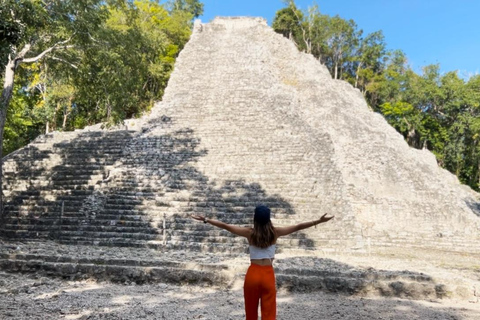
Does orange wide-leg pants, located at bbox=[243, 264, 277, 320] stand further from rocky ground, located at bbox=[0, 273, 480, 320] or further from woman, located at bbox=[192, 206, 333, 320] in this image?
rocky ground, located at bbox=[0, 273, 480, 320]

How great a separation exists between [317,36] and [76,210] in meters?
23.9

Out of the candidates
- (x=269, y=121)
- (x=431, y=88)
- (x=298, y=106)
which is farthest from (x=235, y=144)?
(x=431, y=88)

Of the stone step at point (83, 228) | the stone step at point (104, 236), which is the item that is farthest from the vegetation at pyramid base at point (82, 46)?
the stone step at point (104, 236)

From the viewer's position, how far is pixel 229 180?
9344 millimetres

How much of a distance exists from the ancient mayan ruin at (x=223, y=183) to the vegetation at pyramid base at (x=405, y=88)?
10722 mm

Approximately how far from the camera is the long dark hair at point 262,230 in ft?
8.77

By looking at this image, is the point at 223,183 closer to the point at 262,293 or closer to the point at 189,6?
the point at 262,293

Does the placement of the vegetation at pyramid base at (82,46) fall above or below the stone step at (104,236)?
above

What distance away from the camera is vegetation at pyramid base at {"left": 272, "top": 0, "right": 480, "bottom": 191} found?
79.9ft

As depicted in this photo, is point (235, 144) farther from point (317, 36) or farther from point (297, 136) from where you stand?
point (317, 36)

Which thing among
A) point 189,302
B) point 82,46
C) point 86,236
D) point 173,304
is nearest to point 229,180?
point 86,236

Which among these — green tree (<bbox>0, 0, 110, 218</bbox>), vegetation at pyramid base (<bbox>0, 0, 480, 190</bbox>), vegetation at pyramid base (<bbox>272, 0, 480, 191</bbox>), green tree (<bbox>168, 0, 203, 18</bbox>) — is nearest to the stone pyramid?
vegetation at pyramid base (<bbox>0, 0, 480, 190</bbox>)

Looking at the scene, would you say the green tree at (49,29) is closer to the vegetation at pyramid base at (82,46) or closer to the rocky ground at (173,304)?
the vegetation at pyramid base at (82,46)

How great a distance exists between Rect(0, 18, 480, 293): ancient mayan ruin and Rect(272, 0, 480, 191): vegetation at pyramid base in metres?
10.7
